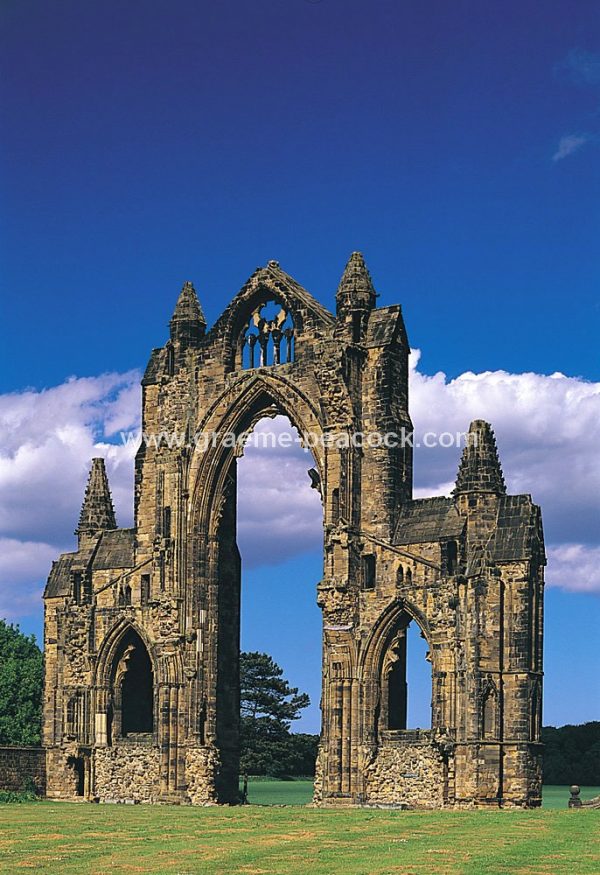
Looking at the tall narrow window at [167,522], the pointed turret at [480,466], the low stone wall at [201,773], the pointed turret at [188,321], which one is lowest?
the low stone wall at [201,773]

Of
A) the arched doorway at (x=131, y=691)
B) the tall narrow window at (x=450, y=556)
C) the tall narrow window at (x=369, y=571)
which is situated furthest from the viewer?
the arched doorway at (x=131, y=691)

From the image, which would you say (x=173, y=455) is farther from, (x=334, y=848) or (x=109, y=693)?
(x=334, y=848)

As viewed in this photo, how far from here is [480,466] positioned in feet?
145

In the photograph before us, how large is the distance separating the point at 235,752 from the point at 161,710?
2696mm

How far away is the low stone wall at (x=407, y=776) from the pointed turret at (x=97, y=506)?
1337 centimetres

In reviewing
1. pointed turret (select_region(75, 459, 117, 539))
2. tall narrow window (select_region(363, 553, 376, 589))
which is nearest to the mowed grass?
tall narrow window (select_region(363, 553, 376, 589))

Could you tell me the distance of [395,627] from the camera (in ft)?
148

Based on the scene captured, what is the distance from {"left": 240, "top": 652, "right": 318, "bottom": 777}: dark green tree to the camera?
232 ft

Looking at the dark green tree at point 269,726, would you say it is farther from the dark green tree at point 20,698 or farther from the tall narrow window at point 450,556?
the tall narrow window at point 450,556

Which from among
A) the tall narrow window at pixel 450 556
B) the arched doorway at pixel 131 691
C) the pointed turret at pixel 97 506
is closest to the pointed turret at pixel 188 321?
the pointed turret at pixel 97 506

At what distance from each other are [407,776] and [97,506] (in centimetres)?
1492

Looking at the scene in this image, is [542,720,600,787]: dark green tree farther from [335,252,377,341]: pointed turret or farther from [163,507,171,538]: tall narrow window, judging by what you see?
[335,252,377,341]: pointed turret

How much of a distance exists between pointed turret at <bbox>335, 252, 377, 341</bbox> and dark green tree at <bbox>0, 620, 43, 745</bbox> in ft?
93.7

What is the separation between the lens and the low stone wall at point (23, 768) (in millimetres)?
50812
